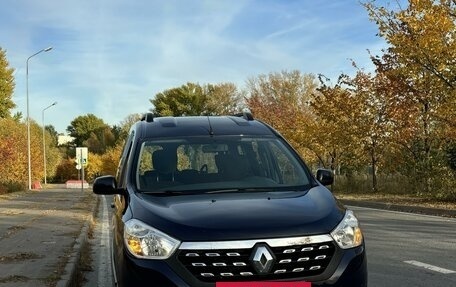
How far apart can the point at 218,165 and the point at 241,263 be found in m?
1.61

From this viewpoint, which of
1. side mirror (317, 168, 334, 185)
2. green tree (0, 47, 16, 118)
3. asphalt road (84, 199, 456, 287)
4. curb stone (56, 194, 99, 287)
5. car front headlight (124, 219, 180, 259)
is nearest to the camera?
car front headlight (124, 219, 180, 259)

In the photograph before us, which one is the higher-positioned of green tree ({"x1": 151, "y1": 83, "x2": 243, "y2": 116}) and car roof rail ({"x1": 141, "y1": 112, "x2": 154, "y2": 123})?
green tree ({"x1": 151, "y1": 83, "x2": 243, "y2": 116})

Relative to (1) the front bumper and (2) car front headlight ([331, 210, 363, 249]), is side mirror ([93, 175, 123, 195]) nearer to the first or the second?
(1) the front bumper

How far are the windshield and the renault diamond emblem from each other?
1.08 m

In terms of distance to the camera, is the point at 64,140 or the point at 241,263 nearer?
the point at 241,263

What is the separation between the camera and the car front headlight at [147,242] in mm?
3676

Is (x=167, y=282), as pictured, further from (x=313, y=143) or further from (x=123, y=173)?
(x=313, y=143)

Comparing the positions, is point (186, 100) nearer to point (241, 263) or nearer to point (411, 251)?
point (411, 251)

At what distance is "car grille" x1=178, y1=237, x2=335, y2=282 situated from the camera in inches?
140

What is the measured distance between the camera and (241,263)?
11.7 ft

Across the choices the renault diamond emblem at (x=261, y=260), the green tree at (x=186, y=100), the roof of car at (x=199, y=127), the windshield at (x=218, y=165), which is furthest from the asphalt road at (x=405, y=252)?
the green tree at (x=186, y=100)

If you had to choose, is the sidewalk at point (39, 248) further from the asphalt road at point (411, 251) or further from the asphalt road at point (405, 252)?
the asphalt road at point (411, 251)

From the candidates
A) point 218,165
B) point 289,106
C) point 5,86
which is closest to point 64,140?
point 5,86

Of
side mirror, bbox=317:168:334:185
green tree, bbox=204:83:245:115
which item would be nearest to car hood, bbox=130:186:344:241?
side mirror, bbox=317:168:334:185
